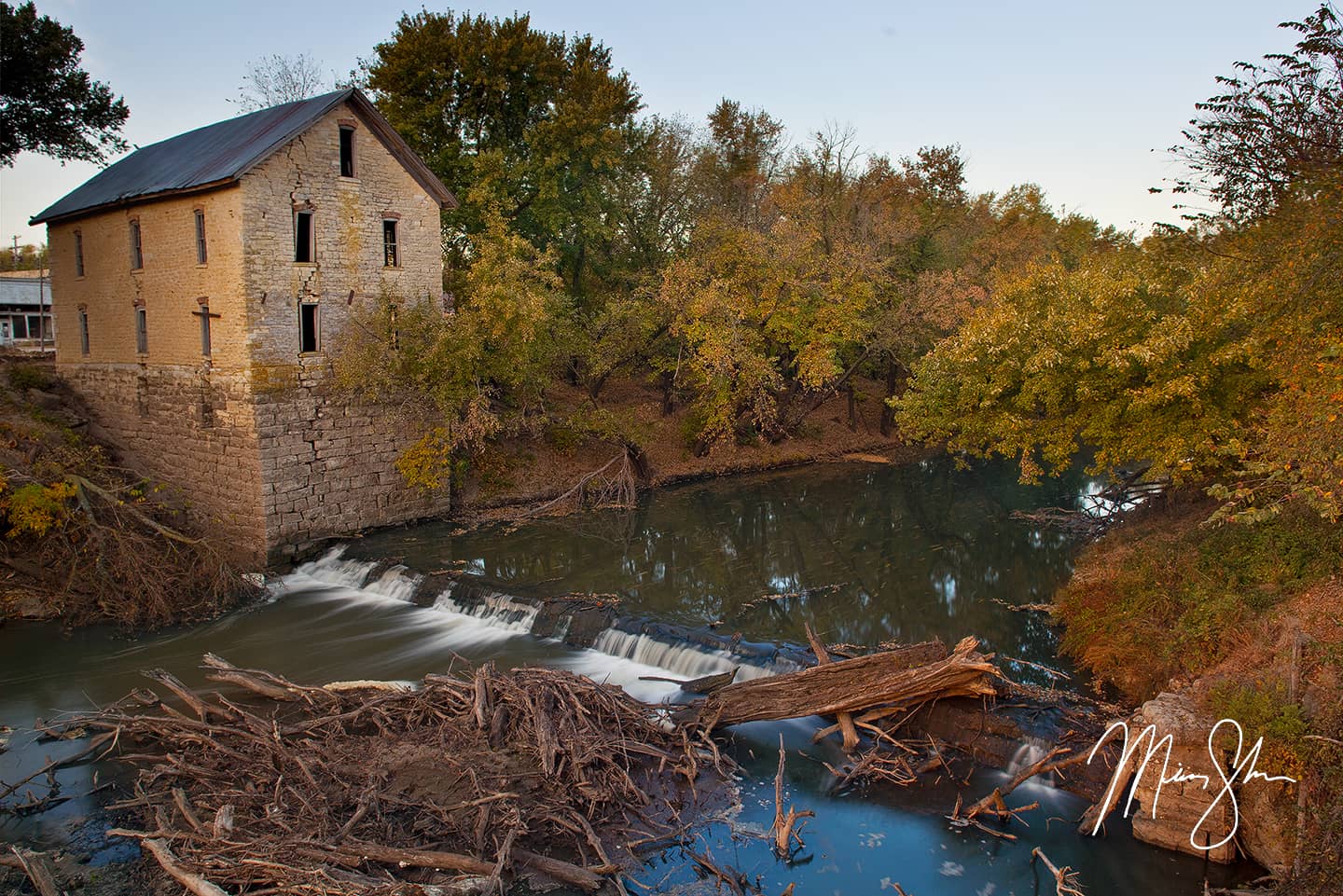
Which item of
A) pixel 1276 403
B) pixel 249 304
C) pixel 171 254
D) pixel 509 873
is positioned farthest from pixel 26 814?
pixel 1276 403

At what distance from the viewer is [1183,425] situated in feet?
46.8

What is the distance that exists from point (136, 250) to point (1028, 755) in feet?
77.7

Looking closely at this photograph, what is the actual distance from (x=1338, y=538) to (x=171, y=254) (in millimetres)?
24101

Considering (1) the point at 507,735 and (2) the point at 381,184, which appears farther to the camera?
(2) the point at 381,184

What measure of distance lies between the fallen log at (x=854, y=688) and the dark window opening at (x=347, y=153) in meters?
16.2

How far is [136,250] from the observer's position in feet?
73.0

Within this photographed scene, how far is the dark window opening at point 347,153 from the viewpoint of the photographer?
2055cm

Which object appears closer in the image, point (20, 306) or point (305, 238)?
point (305, 238)

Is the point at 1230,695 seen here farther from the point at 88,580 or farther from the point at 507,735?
the point at 88,580

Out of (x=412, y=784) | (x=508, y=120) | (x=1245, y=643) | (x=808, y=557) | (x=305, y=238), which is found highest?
(x=508, y=120)

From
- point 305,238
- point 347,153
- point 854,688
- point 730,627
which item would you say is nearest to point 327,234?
point 305,238

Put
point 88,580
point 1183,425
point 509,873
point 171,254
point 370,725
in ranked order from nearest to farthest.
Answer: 1. point 509,873
2. point 370,725
3. point 1183,425
4. point 88,580
5. point 171,254

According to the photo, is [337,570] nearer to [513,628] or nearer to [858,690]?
[513,628]
